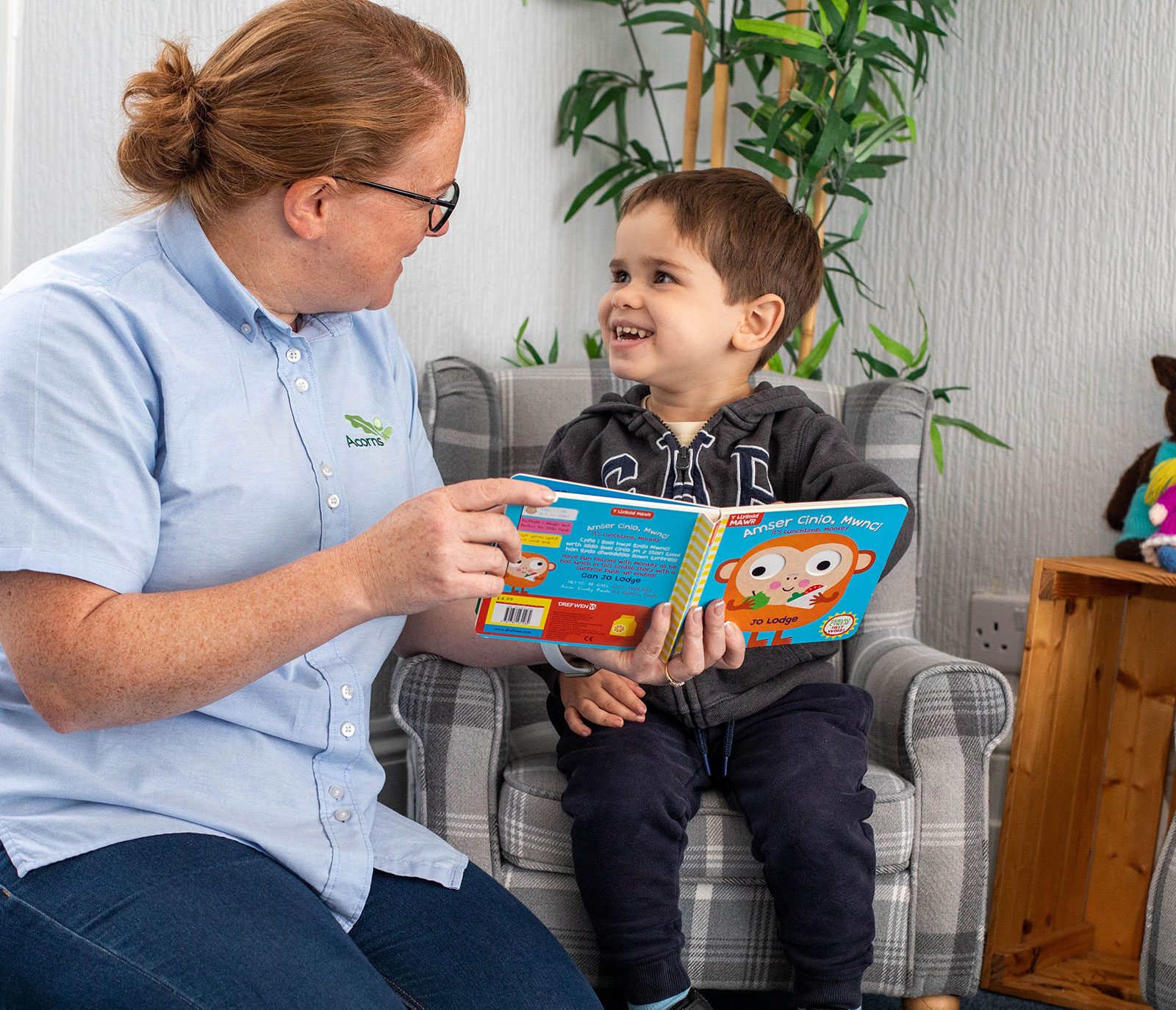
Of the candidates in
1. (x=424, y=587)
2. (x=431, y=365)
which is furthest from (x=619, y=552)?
(x=431, y=365)

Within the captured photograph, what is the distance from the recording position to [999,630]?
2.22 metres

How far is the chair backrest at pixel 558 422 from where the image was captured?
5.63 ft

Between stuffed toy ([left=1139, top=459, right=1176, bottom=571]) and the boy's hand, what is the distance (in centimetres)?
86

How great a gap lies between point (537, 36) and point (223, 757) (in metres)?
1.68

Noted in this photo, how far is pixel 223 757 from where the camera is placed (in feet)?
3.09

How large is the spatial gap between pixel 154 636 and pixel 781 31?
4.96 feet

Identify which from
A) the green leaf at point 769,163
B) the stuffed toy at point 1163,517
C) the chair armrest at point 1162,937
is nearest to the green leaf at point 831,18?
the green leaf at point 769,163

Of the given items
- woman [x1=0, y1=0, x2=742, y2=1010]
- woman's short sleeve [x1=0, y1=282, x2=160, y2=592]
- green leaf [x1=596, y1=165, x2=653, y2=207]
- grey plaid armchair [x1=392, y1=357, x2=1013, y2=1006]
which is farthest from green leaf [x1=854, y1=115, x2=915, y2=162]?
woman's short sleeve [x1=0, y1=282, x2=160, y2=592]

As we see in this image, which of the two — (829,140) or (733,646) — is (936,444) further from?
(733,646)

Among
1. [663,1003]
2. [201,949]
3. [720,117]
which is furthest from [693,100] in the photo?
[201,949]

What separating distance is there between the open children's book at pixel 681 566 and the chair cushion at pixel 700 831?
254 mm

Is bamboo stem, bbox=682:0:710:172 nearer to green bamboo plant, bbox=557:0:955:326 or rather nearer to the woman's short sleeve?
green bamboo plant, bbox=557:0:955:326

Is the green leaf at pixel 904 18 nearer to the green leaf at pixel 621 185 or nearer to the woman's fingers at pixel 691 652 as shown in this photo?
the green leaf at pixel 621 185

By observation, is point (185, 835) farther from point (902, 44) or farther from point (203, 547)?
point (902, 44)
